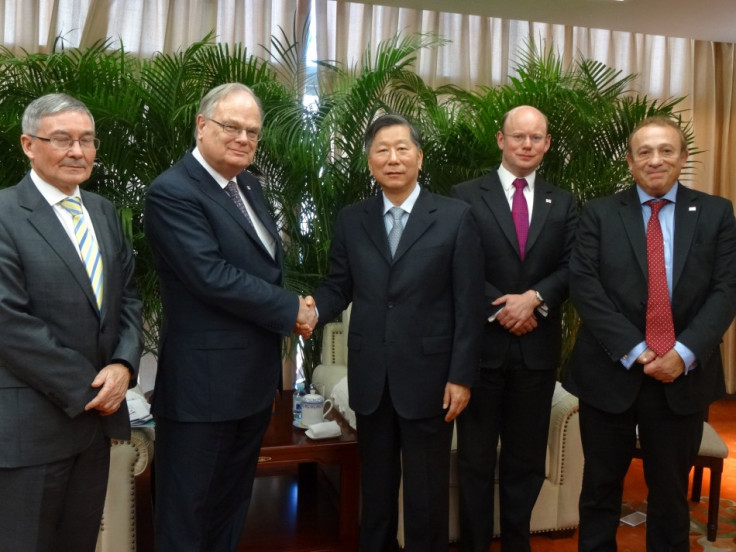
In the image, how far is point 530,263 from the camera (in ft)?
8.61

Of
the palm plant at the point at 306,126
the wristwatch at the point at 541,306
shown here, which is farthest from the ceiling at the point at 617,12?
the wristwatch at the point at 541,306

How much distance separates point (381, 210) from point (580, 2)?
3.15 metres

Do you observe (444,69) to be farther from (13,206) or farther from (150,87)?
(13,206)

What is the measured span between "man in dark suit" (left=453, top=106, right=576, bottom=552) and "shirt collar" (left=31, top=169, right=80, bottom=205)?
1.39 metres

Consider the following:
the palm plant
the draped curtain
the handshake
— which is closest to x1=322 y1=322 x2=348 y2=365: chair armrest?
the palm plant

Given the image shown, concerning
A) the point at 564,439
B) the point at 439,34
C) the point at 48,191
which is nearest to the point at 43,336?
the point at 48,191

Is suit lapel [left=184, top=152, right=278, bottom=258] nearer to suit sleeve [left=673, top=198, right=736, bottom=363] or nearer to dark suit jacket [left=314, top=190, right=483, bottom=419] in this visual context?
dark suit jacket [left=314, top=190, right=483, bottom=419]

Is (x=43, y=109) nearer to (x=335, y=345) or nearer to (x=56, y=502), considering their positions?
(x=56, y=502)

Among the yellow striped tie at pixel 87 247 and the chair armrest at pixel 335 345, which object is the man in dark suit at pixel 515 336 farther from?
→ the chair armrest at pixel 335 345

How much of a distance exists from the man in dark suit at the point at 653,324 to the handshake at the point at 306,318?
893 millimetres

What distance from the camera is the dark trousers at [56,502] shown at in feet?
5.90

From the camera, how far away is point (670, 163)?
2.38 meters

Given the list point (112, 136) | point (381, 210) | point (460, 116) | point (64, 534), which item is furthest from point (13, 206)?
point (460, 116)

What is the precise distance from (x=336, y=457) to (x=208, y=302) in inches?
41.0
